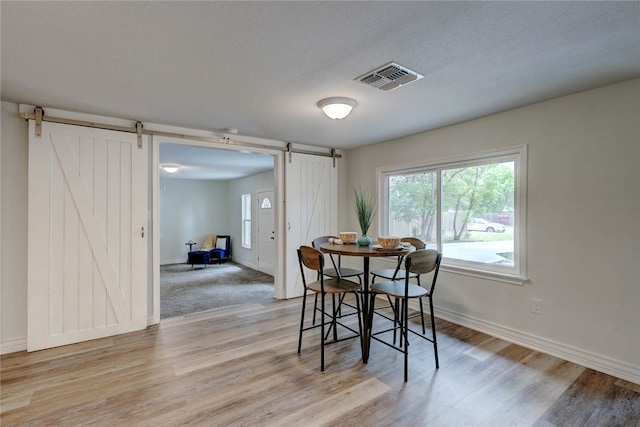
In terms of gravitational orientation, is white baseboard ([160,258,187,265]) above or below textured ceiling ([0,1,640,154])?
below

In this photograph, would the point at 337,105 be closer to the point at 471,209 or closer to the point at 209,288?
the point at 471,209

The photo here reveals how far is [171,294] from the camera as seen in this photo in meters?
4.87

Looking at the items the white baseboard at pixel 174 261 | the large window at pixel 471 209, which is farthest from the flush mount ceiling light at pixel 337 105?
the white baseboard at pixel 174 261

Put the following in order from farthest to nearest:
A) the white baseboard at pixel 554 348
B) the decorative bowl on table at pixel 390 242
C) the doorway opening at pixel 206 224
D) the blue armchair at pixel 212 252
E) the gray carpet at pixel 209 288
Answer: the blue armchair at pixel 212 252
the doorway opening at pixel 206 224
the gray carpet at pixel 209 288
the decorative bowl on table at pixel 390 242
the white baseboard at pixel 554 348

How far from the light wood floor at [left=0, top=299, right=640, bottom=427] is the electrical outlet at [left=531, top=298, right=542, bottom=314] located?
0.36 meters

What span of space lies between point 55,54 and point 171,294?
3794 millimetres

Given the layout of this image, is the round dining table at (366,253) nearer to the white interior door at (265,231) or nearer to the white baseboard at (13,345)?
the white baseboard at (13,345)

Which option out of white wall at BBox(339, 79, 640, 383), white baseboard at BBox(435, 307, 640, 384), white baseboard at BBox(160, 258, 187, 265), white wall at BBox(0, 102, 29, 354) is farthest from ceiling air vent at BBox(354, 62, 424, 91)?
white baseboard at BBox(160, 258, 187, 265)

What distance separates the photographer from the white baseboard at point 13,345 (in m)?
2.75

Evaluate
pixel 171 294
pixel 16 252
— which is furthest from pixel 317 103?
pixel 171 294

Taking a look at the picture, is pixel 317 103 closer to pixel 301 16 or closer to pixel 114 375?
pixel 301 16

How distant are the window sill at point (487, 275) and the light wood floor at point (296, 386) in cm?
59

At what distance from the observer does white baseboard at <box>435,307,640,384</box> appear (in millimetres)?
2316

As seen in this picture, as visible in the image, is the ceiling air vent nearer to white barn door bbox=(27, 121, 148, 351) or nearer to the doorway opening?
the doorway opening
